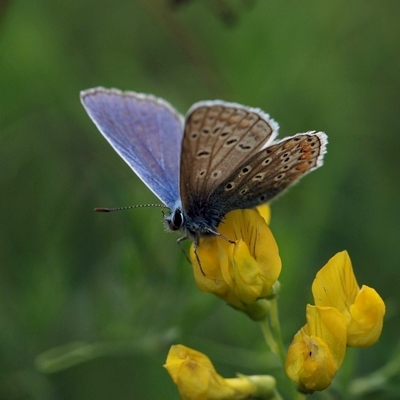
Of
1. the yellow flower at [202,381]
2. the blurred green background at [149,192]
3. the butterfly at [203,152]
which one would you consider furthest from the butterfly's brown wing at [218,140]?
the yellow flower at [202,381]

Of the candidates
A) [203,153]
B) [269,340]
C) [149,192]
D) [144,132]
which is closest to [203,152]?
[203,153]

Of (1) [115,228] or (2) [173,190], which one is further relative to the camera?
(1) [115,228]

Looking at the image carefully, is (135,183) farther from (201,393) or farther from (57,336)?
(201,393)

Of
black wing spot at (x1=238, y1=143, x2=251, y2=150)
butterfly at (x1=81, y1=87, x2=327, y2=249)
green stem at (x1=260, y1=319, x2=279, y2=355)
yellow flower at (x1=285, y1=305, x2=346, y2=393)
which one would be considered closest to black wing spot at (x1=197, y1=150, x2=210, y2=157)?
butterfly at (x1=81, y1=87, x2=327, y2=249)

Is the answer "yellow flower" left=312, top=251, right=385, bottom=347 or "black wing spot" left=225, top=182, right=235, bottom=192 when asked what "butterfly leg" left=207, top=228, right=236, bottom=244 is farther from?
"yellow flower" left=312, top=251, right=385, bottom=347

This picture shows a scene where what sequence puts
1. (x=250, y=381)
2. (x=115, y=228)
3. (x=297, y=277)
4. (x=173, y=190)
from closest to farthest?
(x=250, y=381), (x=173, y=190), (x=297, y=277), (x=115, y=228)

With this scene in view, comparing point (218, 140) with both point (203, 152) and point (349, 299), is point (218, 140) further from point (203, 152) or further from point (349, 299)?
point (349, 299)

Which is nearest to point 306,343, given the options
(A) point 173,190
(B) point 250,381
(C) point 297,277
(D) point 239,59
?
(B) point 250,381
